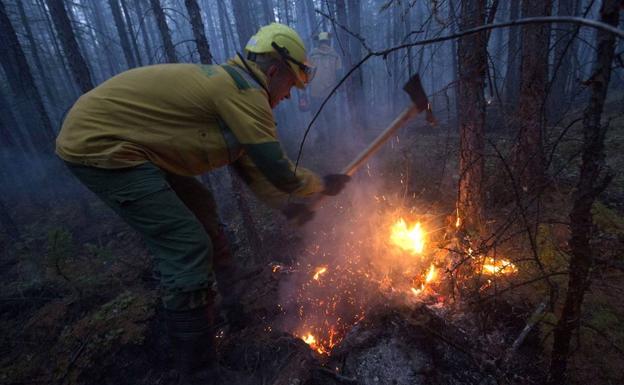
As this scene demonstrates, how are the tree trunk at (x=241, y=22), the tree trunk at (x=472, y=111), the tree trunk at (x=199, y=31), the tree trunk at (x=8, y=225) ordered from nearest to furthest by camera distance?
the tree trunk at (x=472, y=111)
the tree trunk at (x=199, y=31)
the tree trunk at (x=8, y=225)
the tree trunk at (x=241, y=22)

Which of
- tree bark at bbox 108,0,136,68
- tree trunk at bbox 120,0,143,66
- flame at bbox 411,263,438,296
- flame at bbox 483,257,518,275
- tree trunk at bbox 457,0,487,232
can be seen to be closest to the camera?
tree trunk at bbox 457,0,487,232

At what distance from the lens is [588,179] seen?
5.34 feet

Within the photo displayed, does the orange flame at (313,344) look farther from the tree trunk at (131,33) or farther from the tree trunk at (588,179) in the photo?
the tree trunk at (131,33)

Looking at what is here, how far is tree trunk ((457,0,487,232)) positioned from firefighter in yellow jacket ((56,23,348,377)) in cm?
208

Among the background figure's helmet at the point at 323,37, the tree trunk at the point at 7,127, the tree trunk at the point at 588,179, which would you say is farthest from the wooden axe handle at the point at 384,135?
the tree trunk at the point at 7,127

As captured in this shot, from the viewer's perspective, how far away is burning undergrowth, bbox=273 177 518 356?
134 inches

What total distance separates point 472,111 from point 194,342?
12.8 feet

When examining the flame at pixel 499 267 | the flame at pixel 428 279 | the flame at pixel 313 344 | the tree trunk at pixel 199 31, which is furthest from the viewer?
the tree trunk at pixel 199 31

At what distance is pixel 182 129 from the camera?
7.95 ft

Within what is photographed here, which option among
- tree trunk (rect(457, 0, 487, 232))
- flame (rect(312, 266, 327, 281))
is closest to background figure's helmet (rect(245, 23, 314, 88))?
tree trunk (rect(457, 0, 487, 232))

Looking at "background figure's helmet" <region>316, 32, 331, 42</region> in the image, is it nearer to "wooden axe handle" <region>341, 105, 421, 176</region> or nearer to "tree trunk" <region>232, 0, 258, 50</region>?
"tree trunk" <region>232, 0, 258, 50</region>

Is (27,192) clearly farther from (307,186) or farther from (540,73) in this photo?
(540,73)

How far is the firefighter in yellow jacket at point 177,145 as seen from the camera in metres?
2.32

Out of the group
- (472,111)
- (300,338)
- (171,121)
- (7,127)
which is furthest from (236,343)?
(7,127)
